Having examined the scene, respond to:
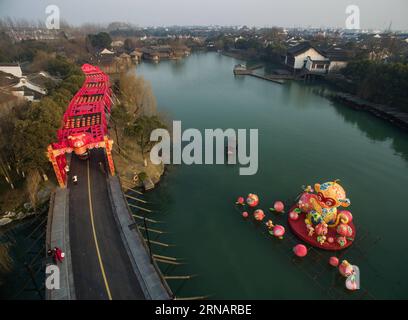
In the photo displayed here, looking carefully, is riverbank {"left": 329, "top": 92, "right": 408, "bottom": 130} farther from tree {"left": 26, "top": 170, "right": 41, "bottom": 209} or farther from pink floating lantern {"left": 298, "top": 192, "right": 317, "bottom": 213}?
tree {"left": 26, "top": 170, "right": 41, "bottom": 209}

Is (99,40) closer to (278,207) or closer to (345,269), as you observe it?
(278,207)

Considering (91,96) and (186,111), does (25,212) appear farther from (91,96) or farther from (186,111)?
(186,111)

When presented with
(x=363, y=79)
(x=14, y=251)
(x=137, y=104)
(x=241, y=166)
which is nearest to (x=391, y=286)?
(x=241, y=166)

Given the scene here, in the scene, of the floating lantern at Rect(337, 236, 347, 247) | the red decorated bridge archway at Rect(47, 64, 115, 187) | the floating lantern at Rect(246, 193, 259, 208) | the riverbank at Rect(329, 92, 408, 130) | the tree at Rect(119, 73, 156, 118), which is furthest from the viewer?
the riverbank at Rect(329, 92, 408, 130)

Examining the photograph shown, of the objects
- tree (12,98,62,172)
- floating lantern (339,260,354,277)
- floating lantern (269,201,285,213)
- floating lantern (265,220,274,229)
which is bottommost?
floating lantern (339,260,354,277)

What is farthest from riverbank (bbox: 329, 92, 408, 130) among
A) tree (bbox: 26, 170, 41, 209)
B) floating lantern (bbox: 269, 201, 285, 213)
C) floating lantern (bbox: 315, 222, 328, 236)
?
tree (bbox: 26, 170, 41, 209)

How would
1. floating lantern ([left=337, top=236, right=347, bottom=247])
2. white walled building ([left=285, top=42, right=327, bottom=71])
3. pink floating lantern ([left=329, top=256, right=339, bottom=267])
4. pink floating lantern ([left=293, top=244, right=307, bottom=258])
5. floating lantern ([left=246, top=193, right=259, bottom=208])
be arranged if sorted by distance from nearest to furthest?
pink floating lantern ([left=329, top=256, right=339, bottom=267])
pink floating lantern ([left=293, top=244, right=307, bottom=258])
floating lantern ([left=337, top=236, right=347, bottom=247])
floating lantern ([left=246, top=193, right=259, bottom=208])
white walled building ([left=285, top=42, right=327, bottom=71])

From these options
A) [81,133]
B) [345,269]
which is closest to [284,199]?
[345,269]
